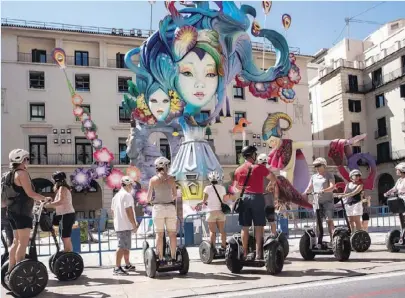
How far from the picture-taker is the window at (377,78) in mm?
44281

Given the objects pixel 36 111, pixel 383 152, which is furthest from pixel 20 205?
pixel 383 152

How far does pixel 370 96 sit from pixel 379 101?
1.23 m

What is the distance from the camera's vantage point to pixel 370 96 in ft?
150

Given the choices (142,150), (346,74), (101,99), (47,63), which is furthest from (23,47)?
(346,74)

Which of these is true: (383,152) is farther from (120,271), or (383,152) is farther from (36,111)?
(120,271)

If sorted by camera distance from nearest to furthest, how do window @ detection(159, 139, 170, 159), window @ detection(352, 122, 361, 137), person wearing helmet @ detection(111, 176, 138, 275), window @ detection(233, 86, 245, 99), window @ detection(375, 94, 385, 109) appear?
person wearing helmet @ detection(111, 176, 138, 275) < window @ detection(159, 139, 170, 159) < window @ detection(233, 86, 245, 99) < window @ detection(375, 94, 385, 109) < window @ detection(352, 122, 361, 137)

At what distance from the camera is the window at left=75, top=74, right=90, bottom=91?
3781cm

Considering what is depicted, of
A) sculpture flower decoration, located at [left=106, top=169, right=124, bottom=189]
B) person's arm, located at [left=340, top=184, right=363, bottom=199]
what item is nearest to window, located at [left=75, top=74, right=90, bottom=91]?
sculpture flower decoration, located at [left=106, top=169, right=124, bottom=189]

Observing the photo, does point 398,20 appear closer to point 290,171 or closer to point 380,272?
A: point 290,171

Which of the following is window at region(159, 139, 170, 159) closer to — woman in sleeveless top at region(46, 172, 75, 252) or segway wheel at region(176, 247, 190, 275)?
woman in sleeveless top at region(46, 172, 75, 252)

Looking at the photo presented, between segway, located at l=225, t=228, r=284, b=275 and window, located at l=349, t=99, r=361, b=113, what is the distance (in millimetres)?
39179

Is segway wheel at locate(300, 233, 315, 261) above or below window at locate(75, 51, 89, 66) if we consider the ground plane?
below

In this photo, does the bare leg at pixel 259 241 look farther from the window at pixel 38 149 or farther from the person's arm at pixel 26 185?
the window at pixel 38 149

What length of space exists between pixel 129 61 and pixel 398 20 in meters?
36.1
